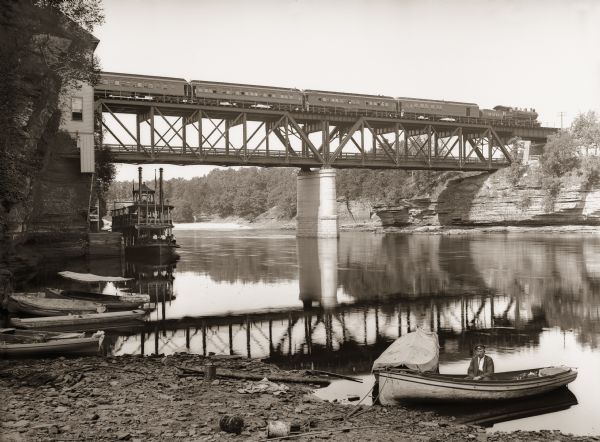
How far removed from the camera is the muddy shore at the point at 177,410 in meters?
10.4

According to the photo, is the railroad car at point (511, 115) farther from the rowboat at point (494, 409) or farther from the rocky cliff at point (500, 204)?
the rowboat at point (494, 409)

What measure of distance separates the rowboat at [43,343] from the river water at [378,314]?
1.08 metres

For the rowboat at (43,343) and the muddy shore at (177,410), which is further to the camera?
the rowboat at (43,343)

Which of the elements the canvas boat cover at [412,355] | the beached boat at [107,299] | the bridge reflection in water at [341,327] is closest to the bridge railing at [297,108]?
the bridge reflection in water at [341,327]

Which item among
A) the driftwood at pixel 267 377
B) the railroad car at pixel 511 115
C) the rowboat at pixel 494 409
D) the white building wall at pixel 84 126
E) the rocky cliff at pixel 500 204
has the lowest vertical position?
the rowboat at pixel 494 409

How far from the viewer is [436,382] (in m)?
12.8

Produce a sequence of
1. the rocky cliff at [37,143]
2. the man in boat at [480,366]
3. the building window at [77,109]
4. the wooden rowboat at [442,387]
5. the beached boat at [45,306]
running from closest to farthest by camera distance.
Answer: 1. the wooden rowboat at [442,387]
2. the man in boat at [480,366]
3. the beached boat at [45,306]
4. the rocky cliff at [37,143]
5. the building window at [77,109]

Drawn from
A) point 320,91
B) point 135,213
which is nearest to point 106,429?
point 135,213

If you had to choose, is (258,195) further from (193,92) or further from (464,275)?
(464,275)

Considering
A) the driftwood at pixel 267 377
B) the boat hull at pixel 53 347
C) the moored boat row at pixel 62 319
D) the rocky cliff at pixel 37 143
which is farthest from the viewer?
the rocky cliff at pixel 37 143

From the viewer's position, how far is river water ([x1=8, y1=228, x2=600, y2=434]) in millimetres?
16703

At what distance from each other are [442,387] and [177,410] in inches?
228

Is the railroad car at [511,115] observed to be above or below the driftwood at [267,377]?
above

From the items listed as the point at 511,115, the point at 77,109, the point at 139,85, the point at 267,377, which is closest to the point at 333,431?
the point at 267,377
